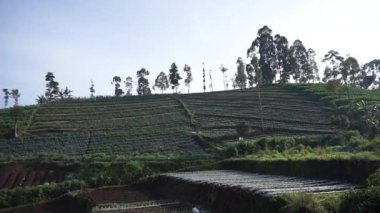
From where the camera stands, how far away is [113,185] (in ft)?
128

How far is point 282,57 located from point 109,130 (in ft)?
162

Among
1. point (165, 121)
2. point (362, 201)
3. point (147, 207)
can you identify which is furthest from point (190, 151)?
point (362, 201)

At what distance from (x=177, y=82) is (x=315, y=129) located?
5162 cm

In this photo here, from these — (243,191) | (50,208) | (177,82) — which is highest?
(177,82)

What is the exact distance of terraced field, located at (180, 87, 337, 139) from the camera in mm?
60156

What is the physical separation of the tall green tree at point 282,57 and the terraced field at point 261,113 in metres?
15.1

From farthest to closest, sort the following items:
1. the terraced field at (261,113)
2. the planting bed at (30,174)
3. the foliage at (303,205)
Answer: the terraced field at (261,113)
the planting bed at (30,174)
the foliage at (303,205)

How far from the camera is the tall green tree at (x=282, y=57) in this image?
100 meters

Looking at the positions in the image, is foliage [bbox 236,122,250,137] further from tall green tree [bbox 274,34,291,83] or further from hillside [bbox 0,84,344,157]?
tall green tree [bbox 274,34,291,83]

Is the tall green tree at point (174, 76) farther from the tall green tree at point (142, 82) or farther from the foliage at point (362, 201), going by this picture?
the foliage at point (362, 201)

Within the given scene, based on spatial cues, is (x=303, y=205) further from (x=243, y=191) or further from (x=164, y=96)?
(x=164, y=96)

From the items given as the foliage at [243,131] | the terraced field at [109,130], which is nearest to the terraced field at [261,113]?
the foliage at [243,131]

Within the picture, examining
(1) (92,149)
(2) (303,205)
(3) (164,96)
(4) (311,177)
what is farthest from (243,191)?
(3) (164,96)

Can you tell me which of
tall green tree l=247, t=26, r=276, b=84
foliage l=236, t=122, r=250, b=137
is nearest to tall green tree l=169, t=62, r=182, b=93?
tall green tree l=247, t=26, r=276, b=84
